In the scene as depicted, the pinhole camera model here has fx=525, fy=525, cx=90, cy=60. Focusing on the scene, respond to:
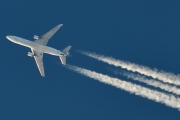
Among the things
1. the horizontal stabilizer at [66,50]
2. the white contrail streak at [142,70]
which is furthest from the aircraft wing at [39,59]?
the white contrail streak at [142,70]

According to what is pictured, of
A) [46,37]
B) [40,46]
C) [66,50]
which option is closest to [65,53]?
[66,50]

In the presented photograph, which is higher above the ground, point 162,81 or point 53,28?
point 53,28

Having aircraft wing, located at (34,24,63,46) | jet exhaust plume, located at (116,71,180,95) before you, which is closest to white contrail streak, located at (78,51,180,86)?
jet exhaust plume, located at (116,71,180,95)

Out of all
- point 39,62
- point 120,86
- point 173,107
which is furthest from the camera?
point 39,62

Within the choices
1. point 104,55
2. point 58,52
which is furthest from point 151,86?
point 58,52

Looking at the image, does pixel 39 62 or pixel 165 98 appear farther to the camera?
pixel 39 62

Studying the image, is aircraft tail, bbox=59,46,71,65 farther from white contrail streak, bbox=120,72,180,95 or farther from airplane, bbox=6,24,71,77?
white contrail streak, bbox=120,72,180,95

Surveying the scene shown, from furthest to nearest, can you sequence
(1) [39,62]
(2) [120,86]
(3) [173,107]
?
1. (1) [39,62]
2. (2) [120,86]
3. (3) [173,107]

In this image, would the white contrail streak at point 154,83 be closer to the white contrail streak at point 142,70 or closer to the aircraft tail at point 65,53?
the white contrail streak at point 142,70

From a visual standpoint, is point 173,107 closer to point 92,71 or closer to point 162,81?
point 162,81

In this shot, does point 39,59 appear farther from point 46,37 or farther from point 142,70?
point 142,70
